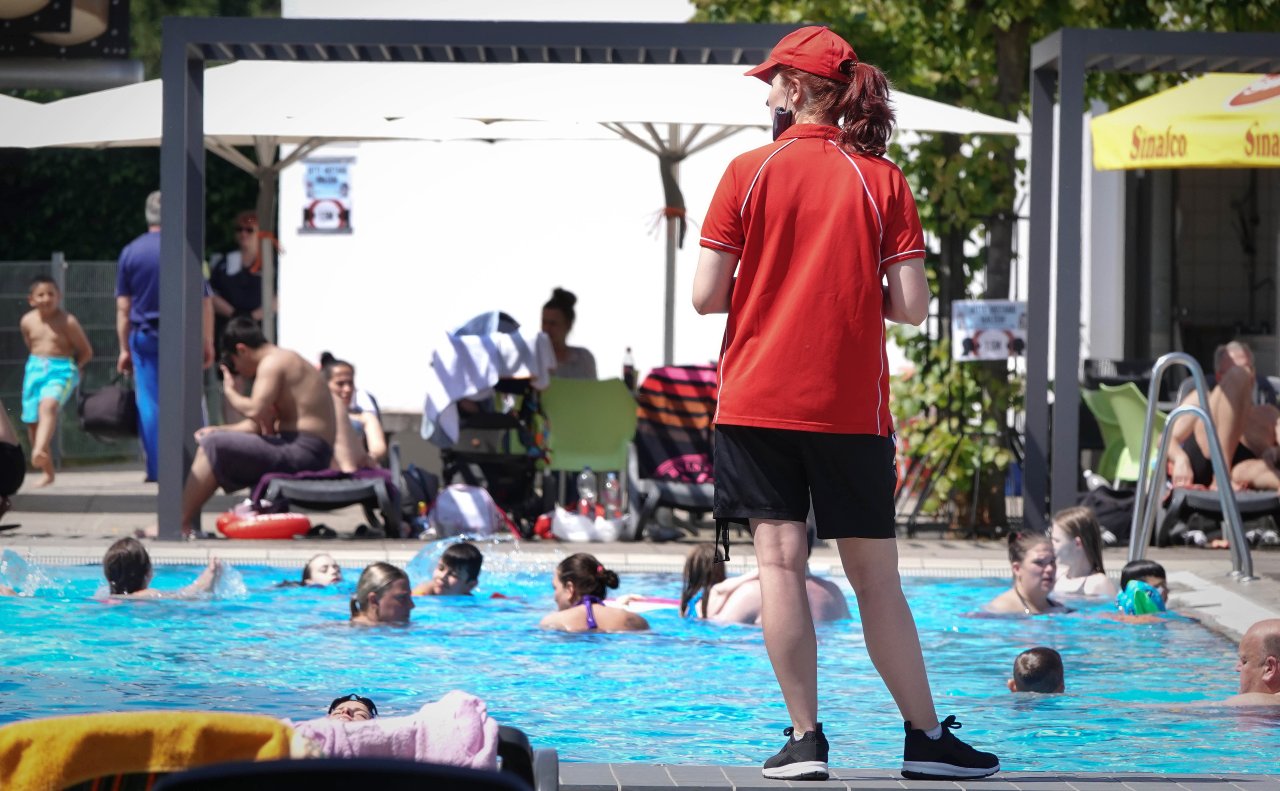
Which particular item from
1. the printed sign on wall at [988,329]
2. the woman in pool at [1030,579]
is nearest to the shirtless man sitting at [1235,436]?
the printed sign on wall at [988,329]

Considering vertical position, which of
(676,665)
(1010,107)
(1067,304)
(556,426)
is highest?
(1010,107)

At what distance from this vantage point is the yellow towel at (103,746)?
2426mm

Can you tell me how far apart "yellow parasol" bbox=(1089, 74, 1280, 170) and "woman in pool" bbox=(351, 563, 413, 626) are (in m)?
5.19

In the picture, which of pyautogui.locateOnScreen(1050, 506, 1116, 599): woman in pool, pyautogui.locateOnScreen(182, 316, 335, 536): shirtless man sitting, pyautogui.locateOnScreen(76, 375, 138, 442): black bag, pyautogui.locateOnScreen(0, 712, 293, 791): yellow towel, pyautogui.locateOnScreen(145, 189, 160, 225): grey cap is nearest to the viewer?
pyautogui.locateOnScreen(0, 712, 293, 791): yellow towel

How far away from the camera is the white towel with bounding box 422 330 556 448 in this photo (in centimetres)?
1148

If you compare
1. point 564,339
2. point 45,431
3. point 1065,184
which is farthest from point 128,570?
point 1065,184

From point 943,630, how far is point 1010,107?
455cm

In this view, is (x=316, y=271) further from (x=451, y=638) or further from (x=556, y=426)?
(x=451, y=638)

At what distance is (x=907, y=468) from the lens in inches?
484

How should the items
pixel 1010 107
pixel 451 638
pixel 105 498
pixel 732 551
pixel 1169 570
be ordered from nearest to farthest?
pixel 451 638 → pixel 1169 570 → pixel 732 551 → pixel 1010 107 → pixel 105 498

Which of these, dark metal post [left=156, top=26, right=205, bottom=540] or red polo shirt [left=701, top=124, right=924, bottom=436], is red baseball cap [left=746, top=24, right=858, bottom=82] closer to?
red polo shirt [left=701, top=124, right=924, bottom=436]

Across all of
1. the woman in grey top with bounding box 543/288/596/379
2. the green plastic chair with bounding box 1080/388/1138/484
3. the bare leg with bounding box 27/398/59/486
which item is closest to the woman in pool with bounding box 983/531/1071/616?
the green plastic chair with bounding box 1080/388/1138/484

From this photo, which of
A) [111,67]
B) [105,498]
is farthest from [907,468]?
[111,67]

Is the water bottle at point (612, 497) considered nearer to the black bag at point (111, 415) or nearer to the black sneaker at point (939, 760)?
the black bag at point (111, 415)
